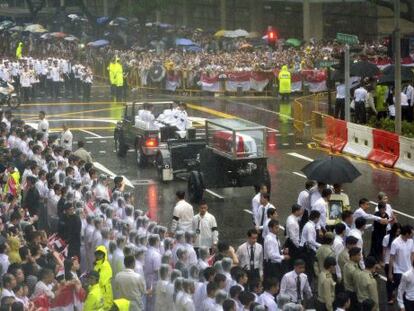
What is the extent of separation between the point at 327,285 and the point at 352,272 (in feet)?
1.64

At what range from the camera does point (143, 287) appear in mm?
16625

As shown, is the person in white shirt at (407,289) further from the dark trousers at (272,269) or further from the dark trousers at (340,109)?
the dark trousers at (340,109)

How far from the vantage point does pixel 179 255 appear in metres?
17.2

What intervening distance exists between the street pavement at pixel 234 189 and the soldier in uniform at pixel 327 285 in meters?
2.40

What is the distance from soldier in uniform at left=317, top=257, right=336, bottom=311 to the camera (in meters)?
16.5

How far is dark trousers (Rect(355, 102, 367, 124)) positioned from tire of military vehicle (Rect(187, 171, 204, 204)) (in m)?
10.6

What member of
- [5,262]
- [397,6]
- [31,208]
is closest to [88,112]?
[397,6]

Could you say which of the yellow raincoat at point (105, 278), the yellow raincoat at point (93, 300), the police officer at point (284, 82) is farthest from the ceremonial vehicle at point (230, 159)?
the police officer at point (284, 82)

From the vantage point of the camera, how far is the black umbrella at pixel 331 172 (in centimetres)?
2178

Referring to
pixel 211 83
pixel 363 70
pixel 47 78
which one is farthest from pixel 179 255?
pixel 47 78

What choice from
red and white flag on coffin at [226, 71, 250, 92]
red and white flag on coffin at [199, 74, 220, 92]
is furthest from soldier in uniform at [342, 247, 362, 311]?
red and white flag on coffin at [199, 74, 220, 92]

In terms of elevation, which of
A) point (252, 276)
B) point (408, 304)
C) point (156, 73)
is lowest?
point (408, 304)

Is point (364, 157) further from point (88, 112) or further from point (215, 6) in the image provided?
point (215, 6)

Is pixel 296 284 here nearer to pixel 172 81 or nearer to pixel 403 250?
pixel 403 250
